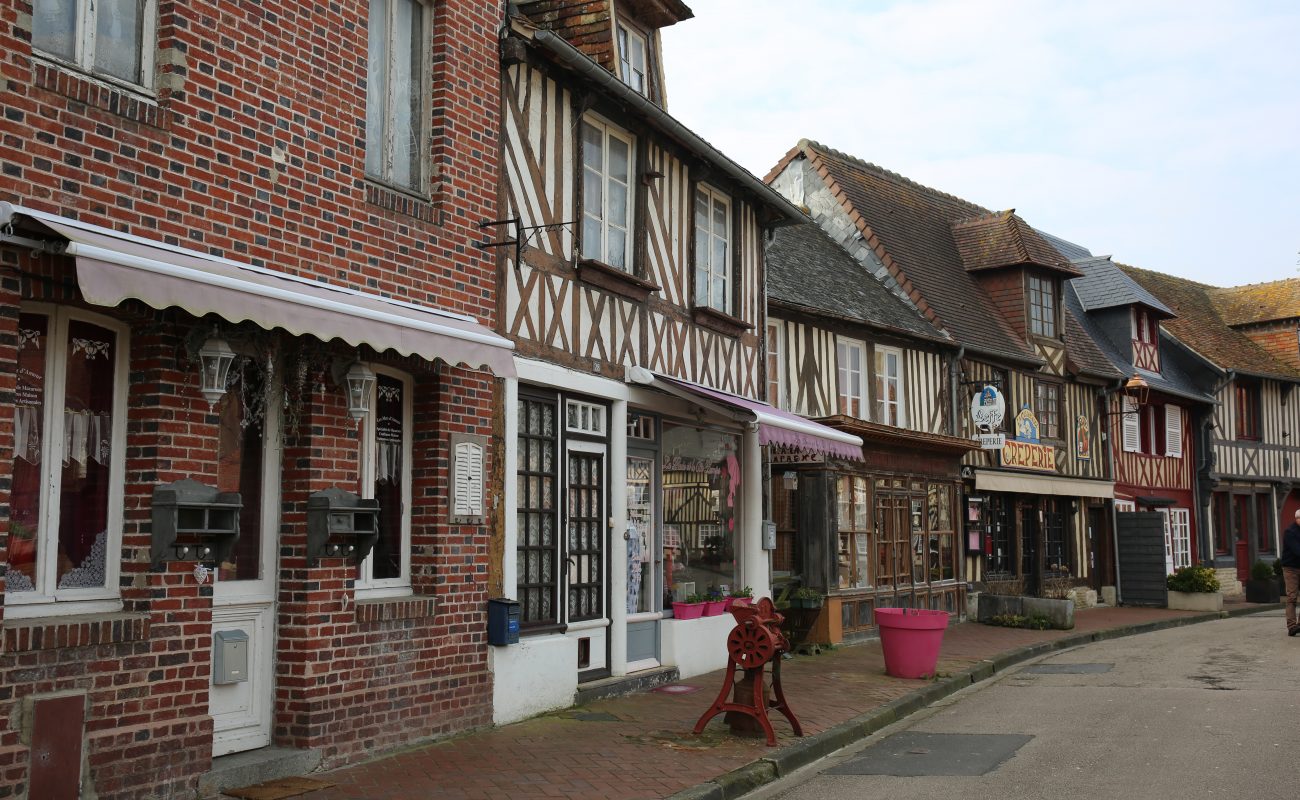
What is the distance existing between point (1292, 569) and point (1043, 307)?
824 centimetres

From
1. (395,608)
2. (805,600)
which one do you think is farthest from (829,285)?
(395,608)

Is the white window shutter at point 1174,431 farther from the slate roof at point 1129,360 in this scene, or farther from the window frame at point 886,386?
the window frame at point 886,386

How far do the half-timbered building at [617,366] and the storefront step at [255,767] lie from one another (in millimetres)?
1898

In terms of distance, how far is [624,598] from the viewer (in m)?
10.0

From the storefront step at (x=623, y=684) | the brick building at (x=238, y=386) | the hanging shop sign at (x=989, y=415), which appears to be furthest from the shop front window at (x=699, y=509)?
the hanging shop sign at (x=989, y=415)

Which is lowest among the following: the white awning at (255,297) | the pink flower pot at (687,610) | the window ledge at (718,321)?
the pink flower pot at (687,610)

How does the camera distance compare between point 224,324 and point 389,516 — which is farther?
point 389,516

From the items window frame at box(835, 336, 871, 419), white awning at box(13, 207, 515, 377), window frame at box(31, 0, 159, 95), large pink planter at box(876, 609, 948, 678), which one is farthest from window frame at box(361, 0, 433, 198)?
window frame at box(835, 336, 871, 419)

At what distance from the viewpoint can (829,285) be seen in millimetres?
17672

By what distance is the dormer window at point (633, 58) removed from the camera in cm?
1130

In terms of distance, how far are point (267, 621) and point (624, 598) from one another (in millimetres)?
3817

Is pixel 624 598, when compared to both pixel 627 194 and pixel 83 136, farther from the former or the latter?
pixel 83 136

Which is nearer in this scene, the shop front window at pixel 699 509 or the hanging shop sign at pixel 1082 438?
the shop front window at pixel 699 509

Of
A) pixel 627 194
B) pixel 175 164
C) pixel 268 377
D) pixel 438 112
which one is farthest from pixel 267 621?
pixel 627 194
